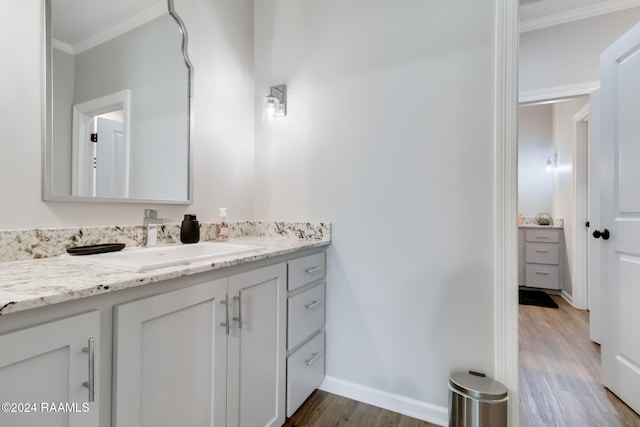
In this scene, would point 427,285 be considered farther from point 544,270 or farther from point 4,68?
point 544,270

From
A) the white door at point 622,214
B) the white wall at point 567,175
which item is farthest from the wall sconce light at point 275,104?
the white wall at point 567,175

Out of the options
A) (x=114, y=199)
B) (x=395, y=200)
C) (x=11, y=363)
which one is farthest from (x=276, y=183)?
(x=11, y=363)

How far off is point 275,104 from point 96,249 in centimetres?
129

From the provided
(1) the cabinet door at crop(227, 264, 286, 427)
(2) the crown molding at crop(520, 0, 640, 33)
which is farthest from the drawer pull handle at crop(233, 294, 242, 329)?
(2) the crown molding at crop(520, 0, 640, 33)

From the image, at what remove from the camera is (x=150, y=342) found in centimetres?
83

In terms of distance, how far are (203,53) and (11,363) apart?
1.69 meters

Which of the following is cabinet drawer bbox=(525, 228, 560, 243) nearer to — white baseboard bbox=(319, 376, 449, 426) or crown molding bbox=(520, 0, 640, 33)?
crown molding bbox=(520, 0, 640, 33)

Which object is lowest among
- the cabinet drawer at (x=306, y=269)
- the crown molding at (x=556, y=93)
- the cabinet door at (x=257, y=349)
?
the cabinet door at (x=257, y=349)

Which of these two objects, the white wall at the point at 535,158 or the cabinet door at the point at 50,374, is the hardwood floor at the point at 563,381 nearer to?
the cabinet door at the point at 50,374

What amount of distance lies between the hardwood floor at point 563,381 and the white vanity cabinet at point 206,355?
134cm

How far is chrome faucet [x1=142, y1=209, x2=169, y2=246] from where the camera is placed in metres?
1.40

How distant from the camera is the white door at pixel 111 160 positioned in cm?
125

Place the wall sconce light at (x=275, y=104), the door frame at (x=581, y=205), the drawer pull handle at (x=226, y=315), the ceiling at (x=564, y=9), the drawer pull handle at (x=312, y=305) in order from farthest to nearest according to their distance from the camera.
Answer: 1. the door frame at (x=581, y=205)
2. the ceiling at (x=564, y=9)
3. the wall sconce light at (x=275, y=104)
4. the drawer pull handle at (x=312, y=305)
5. the drawer pull handle at (x=226, y=315)

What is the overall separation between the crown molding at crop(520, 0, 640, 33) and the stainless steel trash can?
313 cm
